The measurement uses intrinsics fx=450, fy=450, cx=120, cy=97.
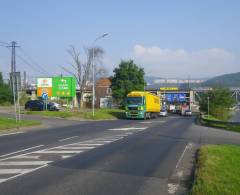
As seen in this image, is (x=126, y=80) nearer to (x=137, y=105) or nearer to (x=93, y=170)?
(x=137, y=105)

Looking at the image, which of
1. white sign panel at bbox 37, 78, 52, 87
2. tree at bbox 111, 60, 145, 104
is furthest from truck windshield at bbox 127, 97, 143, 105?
tree at bbox 111, 60, 145, 104

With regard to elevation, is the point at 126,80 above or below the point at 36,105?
above

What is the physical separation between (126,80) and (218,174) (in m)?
85.2

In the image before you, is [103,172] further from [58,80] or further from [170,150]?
[58,80]

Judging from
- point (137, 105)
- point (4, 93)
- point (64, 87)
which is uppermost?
point (64, 87)

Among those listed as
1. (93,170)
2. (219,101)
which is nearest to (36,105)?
(219,101)

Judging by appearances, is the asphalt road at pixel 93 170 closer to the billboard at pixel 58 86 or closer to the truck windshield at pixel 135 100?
the truck windshield at pixel 135 100

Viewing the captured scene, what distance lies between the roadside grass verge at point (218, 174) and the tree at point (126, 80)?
261 feet

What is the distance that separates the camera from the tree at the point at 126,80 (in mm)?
95188

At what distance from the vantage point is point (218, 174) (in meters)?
10.8

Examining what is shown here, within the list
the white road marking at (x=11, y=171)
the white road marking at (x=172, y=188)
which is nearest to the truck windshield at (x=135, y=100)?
the white road marking at (x=11, y=171)

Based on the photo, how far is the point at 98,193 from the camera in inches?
→ 357

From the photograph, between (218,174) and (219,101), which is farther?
(219,101)

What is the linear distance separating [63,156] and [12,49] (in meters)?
61.1
